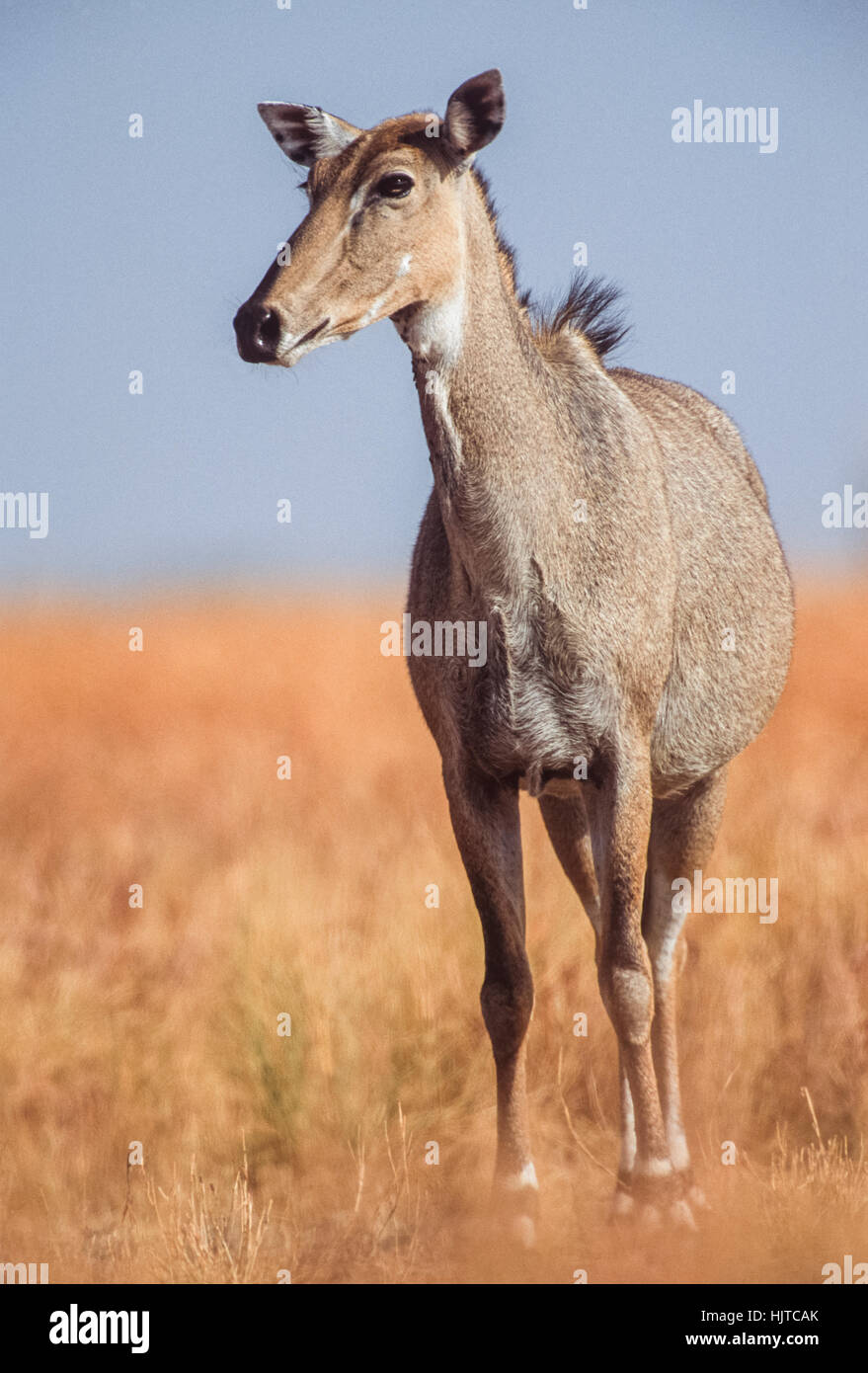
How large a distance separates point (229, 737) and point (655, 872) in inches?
475

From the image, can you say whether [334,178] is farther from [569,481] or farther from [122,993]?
[122,993]

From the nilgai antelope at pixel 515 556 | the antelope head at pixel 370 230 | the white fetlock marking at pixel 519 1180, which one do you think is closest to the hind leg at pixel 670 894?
the nilgai antelope at pixel 515 556

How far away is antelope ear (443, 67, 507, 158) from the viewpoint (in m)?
5.29

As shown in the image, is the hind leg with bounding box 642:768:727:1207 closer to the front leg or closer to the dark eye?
the front leg

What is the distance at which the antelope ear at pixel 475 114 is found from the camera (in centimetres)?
529

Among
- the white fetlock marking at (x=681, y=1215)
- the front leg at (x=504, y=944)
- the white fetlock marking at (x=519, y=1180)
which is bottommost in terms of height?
the white fetlock marking at (x=681, y=1215)

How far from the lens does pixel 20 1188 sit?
7754 mm

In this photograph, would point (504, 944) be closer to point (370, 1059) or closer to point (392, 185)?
point (370, 1059)

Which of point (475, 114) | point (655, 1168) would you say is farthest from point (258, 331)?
point (655, 1168)

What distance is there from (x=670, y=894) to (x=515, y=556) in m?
2.25

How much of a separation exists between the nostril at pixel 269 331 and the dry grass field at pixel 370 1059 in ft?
11.5

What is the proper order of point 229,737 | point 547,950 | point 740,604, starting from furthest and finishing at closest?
point 229,737 < point 547,950 < point 740,604

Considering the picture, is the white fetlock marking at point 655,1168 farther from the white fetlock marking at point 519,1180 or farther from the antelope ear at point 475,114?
the antelope ear at point 475,114

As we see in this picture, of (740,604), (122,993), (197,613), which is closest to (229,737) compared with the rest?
(122,993)
